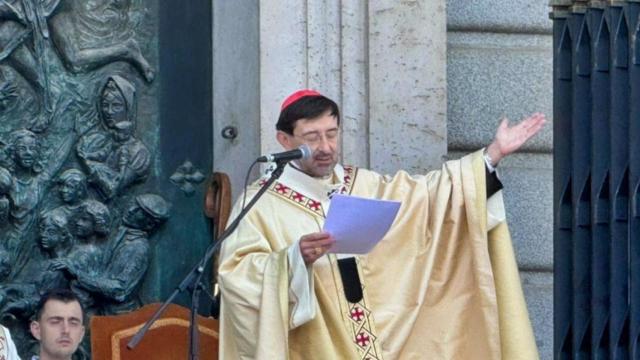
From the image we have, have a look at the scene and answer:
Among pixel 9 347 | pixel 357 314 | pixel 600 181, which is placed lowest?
pixel 9 347

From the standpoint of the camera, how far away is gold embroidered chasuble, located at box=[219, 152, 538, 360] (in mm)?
12383

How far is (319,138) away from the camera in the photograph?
40.7 feet

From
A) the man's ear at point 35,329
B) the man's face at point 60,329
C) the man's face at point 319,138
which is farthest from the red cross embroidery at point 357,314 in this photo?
the man's ear at point 35,329

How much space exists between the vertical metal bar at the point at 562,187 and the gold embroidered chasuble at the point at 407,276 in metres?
0.63

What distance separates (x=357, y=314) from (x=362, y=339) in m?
0.11

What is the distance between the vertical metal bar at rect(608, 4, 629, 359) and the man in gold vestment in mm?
526

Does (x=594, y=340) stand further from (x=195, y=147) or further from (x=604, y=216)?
(x=195, y=147)

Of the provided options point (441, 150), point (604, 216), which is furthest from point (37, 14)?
point (604, 216)

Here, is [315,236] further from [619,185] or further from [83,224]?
[83,224]

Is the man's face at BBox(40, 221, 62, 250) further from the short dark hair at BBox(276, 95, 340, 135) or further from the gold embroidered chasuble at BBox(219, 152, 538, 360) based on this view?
the short dark hair at BBox(276, 95, 340, 135)

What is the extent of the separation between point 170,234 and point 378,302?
1590 mm

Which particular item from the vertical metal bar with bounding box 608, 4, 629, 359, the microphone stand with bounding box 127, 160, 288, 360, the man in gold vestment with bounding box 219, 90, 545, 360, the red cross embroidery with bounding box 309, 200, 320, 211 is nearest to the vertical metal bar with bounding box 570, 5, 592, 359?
the vertical metal bar with bounding box 608, 4, 629, 359

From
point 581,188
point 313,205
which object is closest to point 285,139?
point 313,205

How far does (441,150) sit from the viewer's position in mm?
13477
